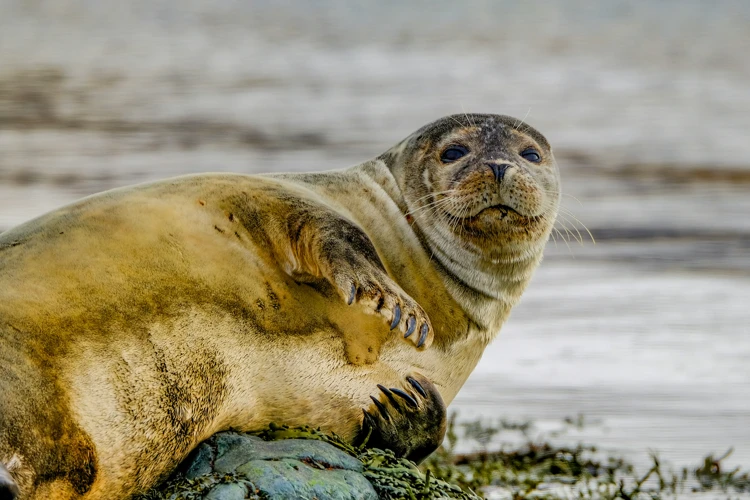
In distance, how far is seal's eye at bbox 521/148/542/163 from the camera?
5.50 m

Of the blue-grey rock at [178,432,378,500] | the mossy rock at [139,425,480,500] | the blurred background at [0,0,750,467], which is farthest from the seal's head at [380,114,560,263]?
the blurred background at [0,0,750,467]

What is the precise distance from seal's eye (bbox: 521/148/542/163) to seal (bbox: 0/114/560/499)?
0.03 meters

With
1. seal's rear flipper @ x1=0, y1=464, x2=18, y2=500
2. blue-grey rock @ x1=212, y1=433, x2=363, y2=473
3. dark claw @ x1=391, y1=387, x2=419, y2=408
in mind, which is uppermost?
dark claw @ x1=391, y1=387, x2=419, y2=408

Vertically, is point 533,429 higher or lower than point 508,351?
lower

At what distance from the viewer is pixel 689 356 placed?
7996mm

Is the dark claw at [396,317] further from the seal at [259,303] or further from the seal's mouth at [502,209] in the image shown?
the seal's mouth at [502,209]

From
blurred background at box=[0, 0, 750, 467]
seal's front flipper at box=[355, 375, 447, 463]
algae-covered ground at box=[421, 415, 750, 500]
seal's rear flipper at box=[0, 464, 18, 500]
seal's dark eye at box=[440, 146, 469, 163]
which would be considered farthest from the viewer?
blurred background at box=[0, 0, 750, 467]

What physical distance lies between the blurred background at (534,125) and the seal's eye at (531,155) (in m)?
1.71

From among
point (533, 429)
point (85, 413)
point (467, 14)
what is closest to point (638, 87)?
point (467, 14)

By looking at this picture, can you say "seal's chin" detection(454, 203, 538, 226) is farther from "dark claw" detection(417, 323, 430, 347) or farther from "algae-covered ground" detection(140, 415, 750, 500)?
"algae-covered ground" detection(140, 415, 750, 500)

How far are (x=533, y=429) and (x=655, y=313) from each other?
238 cm

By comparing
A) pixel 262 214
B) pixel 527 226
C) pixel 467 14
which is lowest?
pixel 262 214

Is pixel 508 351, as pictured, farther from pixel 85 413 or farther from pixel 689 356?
pixel 85 413

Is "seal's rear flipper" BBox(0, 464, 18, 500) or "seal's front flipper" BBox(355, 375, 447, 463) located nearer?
"seal's rear flipper" BBox(0, 464, 18, 500)
